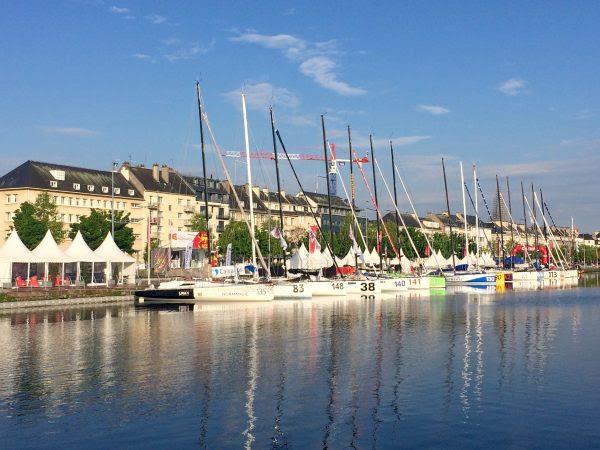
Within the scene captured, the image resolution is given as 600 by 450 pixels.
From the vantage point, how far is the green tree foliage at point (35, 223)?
105 meters

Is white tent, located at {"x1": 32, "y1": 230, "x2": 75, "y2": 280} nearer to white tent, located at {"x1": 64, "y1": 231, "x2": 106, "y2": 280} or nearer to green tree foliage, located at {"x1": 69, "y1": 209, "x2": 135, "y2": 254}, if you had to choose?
white tent, located at {"x1": 64, "y1": 231, "x2": 106, "y2": 280}

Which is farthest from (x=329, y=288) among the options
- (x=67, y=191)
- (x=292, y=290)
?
(x=67, y=191)

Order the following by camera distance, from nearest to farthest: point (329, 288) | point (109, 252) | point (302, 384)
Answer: point (302, 384) → point (329, 288) → point (109, 252)

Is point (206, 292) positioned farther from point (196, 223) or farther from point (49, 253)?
point (196, 223)

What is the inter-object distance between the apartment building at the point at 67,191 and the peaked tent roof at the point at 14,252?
51.6 m

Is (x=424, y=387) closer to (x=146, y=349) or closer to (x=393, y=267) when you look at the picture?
(x=146, y=349)

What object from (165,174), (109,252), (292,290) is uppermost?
(165,174)

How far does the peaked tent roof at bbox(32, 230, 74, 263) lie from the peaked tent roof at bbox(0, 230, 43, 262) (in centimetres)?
110

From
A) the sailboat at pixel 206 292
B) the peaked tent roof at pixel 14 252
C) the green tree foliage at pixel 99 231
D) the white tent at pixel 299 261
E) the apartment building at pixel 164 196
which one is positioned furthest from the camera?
the apartment building at pixel 164 196

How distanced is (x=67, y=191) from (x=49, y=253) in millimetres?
59859

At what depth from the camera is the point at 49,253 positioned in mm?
82312

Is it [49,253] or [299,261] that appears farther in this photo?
[299,261]

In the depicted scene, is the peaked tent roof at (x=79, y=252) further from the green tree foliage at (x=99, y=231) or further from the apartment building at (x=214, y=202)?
the apartment building at (x=214, y=202)

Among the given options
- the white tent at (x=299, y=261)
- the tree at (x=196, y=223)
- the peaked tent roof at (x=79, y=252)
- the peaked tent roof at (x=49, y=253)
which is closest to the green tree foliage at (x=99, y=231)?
the peaked tent roof at (x=79, y=252)
